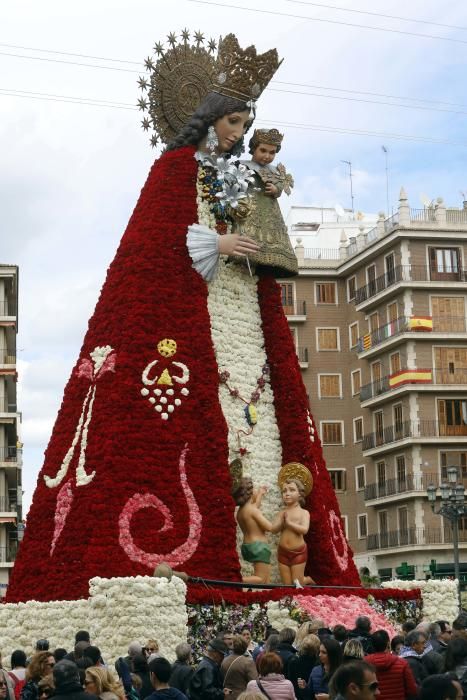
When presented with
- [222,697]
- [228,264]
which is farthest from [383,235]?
[222,697]

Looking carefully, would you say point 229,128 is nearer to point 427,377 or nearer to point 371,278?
point 427,377

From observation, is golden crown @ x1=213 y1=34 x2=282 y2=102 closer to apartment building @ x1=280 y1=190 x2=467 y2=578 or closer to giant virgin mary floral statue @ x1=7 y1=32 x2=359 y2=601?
giant virgin mary floral statue @ x1=7 y1=32 x2=359 y2=601

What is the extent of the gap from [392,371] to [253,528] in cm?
3597

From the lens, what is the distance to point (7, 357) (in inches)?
2247

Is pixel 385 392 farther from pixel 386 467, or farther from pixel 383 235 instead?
pixel 383 235

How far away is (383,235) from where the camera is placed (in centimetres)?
5753

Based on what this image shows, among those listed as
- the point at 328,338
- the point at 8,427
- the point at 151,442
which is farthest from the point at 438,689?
the point at 328,338

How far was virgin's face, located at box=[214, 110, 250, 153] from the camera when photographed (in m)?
23.9

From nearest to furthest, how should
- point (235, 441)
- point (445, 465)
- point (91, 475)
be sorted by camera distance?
point (91, 475), point (235, 441), point (445, 465)

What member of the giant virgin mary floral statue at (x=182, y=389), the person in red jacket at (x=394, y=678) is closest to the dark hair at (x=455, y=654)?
the person in red jacket at (x=394, y=678)

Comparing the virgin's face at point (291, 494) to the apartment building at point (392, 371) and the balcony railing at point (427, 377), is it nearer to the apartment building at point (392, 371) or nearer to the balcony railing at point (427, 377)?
the apartment building at point (392, 371)

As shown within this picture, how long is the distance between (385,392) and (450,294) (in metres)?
5.22

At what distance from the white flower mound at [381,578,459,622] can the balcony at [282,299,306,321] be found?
36791 mm

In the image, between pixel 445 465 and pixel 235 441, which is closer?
pixel 235 441
